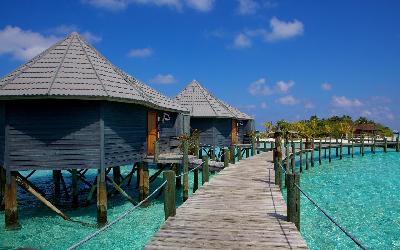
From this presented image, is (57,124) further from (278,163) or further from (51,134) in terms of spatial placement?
(278,163)

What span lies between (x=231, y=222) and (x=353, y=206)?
11.5 m

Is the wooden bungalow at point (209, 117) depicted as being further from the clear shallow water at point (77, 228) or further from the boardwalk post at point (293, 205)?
the boardwalk post at point (293, 205)

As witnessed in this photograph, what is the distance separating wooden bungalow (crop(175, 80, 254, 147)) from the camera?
2800 cm

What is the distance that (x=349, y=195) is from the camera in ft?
66.2

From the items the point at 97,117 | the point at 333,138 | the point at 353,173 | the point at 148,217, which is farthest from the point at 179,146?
the point at 333,138

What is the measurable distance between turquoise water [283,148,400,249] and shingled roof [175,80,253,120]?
8.13 m

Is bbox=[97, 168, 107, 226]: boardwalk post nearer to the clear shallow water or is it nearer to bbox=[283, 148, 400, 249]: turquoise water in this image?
the clear shallow water

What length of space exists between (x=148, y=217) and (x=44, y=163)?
4.71 meters

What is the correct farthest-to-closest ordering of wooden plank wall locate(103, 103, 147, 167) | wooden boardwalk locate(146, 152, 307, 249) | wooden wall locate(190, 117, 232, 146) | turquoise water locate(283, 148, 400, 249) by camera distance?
wooden wall locate(190, 117, 232, 146), wooden plank wall locate(103, 103, 147, 167), turquoise water locate(283, 148, 400, 249), wooden boardwalk locate(146, 152, 307, 249)

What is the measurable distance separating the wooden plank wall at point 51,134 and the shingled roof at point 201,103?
14.4m

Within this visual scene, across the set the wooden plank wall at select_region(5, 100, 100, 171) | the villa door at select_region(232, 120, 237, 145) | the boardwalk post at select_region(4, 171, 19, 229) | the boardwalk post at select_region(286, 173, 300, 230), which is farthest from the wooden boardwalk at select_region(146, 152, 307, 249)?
the villa door at select_region(232, 120, 237, 145)

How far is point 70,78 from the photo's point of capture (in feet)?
45.9

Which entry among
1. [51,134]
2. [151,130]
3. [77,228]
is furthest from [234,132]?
[51,134]

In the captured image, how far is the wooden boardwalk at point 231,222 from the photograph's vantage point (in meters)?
6.82
